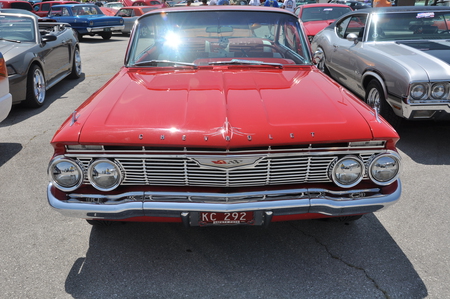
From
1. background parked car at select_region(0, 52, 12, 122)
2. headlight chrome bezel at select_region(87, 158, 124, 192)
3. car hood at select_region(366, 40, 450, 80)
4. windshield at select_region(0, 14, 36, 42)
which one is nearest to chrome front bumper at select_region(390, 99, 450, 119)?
car hood at select_region(366, 40, 450, 80)

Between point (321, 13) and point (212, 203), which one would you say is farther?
point (321, 13)

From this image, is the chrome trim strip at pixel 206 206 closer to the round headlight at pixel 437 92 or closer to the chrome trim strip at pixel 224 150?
the chrome trim strip at pixel 224 150

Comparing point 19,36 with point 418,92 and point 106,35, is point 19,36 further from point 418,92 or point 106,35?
point 106,35

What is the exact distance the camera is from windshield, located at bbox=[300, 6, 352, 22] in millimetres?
11711

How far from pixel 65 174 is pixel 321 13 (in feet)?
35.1

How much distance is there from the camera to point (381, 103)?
529 centimetres

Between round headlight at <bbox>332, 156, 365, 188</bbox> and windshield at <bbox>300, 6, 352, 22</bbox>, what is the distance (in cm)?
989

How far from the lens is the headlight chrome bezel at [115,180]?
2.49 m

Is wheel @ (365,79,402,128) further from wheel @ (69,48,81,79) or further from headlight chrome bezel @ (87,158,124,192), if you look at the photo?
wheel @ (69,48,81,79)

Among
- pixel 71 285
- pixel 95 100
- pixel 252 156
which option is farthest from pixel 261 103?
pixel 71 285

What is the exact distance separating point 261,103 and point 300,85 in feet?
1.88

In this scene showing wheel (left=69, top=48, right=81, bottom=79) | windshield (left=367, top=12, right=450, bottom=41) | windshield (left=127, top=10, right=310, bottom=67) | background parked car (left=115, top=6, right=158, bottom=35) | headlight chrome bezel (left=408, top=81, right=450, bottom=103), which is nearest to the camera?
windshield (left=127, top=10, right=310, bottom=67)

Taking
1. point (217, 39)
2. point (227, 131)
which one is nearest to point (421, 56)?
point (217, 39)

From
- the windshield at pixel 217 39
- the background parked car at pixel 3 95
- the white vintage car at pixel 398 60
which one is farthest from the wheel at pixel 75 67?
the windshield at pixel 217 39
